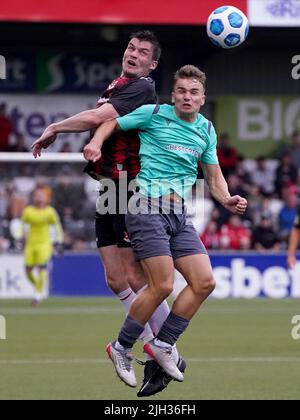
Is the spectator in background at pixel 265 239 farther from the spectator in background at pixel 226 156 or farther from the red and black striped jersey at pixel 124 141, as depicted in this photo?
the red and black striped jersey at pixel 124 141

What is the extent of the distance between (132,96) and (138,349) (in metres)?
4.86

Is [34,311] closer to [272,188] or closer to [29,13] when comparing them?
[29,13]

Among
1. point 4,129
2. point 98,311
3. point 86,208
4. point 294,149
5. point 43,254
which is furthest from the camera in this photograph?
point 294,149

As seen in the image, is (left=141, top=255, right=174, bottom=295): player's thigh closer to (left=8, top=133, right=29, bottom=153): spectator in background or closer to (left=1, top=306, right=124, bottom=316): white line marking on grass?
(left=1, top=306, right=124, bottom=316): white line marking on grass

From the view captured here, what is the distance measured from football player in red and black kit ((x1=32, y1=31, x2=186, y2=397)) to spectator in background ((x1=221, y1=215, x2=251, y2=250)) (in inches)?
509

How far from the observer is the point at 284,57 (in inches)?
1110

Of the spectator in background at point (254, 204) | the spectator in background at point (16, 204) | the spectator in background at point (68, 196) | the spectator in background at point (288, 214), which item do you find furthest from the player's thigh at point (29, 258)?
the spectator in background at point (288, 214)

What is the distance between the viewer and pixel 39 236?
21.2 meters

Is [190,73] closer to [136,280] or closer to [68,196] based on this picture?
[136,280]

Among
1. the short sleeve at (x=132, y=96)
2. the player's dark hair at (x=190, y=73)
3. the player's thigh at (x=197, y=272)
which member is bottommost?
the player's thigh at (x=197, y=272)

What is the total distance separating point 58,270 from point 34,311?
9.47ft

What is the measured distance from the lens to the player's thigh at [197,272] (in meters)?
9.23

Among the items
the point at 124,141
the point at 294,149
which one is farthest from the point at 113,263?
the point at 294,149

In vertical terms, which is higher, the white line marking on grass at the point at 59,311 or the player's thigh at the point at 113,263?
the player's thigh at the point at 113,263
